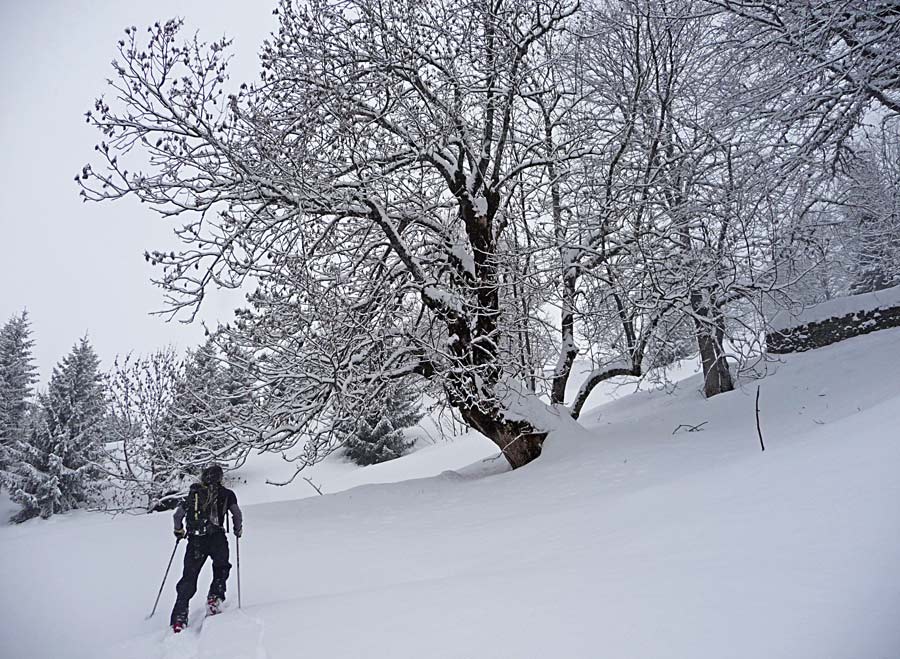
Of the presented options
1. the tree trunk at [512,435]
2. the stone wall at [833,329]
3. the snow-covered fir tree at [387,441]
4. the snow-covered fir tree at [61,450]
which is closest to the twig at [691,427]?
the tree trunk at [512,435]

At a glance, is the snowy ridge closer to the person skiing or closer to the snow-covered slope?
the snow-covered slope

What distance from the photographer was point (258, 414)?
779 cm

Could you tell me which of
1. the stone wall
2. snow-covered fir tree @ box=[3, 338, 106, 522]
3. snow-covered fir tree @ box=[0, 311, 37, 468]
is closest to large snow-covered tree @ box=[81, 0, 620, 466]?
the stone wall

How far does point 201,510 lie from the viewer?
16.8ft

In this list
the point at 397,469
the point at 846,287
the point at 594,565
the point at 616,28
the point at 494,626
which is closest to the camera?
the point at 494,626

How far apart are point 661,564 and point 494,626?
1188 mm

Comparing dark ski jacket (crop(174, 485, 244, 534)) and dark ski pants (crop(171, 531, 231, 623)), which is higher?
dark ski jacket (crop(174, 485, 244, 534))

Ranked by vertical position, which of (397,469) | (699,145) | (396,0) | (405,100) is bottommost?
(397,469)

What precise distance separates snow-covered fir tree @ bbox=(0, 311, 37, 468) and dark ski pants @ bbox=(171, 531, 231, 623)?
2615 cm

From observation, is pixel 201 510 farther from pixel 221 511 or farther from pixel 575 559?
pixel 575 559

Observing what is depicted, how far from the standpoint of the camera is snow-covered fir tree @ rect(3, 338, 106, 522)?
20.9 meters

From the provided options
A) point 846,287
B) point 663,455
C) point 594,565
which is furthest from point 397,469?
point 846,287

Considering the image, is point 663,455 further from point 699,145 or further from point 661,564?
point 699,145

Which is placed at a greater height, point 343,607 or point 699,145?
point 699,145
